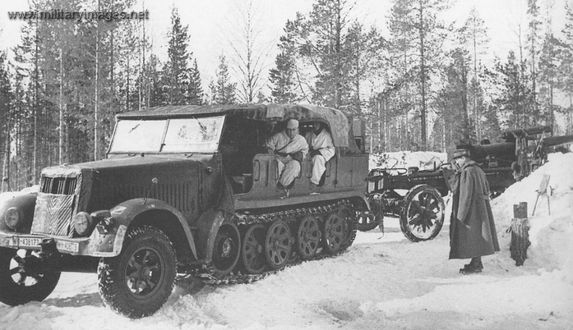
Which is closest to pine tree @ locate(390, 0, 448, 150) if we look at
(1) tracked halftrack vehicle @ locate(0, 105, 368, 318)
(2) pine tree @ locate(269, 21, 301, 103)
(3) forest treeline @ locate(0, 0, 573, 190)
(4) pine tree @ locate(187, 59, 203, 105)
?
(3) forest treeline @ locate(0, 0, 573, 190)

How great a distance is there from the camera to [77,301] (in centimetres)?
580

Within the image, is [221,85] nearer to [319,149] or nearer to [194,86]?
[194,86]

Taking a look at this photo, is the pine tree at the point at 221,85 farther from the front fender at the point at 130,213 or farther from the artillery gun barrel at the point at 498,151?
the front fender at the point at 130,213

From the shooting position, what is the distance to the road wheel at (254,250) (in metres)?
7.00

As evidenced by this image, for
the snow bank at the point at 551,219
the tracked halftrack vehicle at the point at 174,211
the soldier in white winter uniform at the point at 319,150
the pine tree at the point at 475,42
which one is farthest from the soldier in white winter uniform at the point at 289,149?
the pine tree at the point at 475,42

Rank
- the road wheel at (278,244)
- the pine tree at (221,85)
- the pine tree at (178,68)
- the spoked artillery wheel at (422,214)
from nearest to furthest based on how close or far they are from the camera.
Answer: the road wheel at (278,244)
the spoked artillery wheel at (422,214)
the pine tree at (178,68)
the pine tree at (221,85)

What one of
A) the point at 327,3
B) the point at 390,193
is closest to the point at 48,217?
Result: the point at 390,193

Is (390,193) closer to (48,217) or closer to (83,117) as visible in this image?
(48,217)

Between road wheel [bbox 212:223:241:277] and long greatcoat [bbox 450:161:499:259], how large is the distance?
9.96 ft

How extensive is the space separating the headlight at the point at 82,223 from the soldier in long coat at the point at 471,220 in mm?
4845

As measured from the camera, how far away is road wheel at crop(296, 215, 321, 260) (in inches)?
311

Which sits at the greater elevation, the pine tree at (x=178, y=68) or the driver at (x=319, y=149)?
the pine tree at (x=178, y=68)

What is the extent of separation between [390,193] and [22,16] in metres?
7.34

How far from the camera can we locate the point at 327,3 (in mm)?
22500
